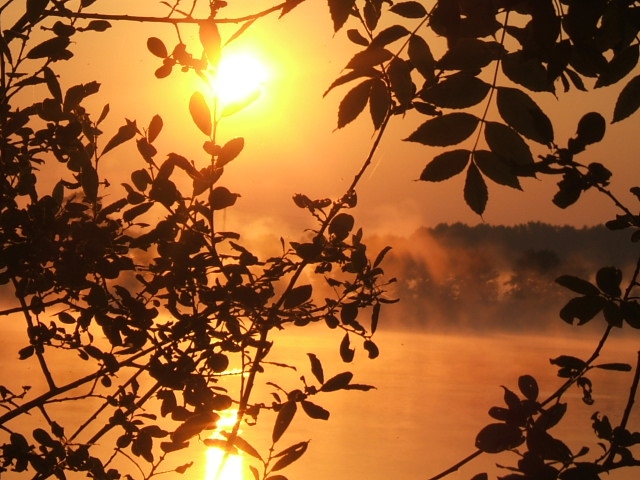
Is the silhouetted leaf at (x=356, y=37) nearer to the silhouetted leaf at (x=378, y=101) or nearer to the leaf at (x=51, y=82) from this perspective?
the silhouetted leaf at (x=378, y=101)

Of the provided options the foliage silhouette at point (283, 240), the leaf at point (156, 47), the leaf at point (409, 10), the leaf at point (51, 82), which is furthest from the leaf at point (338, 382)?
the leaf at point (51, 82)

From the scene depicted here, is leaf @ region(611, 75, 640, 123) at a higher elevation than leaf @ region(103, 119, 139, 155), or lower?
lower

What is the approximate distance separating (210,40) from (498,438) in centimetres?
79

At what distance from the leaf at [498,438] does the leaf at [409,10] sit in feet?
2.03

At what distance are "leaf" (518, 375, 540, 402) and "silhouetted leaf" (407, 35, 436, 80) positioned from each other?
499 mm

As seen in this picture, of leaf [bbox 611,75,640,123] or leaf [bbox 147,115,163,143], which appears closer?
leaf [bbox 611,75,640,123]

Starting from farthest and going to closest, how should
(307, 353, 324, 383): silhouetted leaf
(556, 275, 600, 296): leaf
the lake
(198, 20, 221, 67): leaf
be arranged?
1. the lake
2. (307, 353, 324, 383): silhouetted leaf
3. (198, 20, 221, 67): leaf
4. (556, 275, 600, 296): leaf

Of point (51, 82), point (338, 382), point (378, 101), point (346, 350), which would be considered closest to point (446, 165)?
point (378, 101)

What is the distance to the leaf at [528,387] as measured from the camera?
1382mm

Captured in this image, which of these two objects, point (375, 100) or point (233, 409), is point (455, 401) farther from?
point (375, 100)

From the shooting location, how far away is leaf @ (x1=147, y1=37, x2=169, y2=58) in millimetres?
1846

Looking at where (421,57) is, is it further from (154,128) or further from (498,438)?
(154,128)

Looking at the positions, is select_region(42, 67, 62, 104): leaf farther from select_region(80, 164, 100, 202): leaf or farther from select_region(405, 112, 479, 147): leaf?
select_region(405, 112, 479, 147): leaf

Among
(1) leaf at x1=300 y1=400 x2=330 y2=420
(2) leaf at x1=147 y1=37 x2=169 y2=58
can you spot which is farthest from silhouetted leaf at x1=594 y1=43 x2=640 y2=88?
(2) leaf at x1=147 y1=37 x2=169 y2=58
